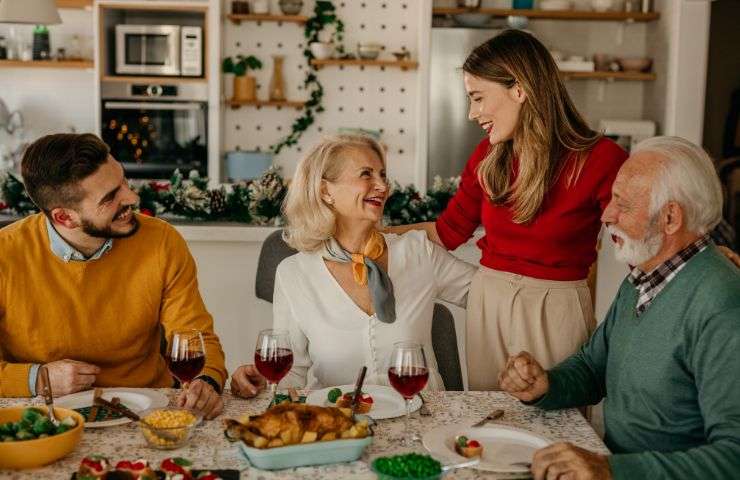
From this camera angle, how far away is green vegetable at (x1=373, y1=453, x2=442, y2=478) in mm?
1456

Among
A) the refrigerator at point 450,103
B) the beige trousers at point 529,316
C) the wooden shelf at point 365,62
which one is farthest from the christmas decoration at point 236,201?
the wooden shelf at point 365,62

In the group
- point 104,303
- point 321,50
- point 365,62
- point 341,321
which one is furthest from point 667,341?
point 321,50

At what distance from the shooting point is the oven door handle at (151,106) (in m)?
6.44

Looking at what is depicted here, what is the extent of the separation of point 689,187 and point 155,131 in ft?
17.2

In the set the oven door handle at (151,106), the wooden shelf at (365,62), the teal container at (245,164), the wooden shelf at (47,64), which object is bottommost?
the teal container at (245,164)

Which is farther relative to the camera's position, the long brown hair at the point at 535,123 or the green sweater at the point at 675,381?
the long brown hair at the point at 535,123

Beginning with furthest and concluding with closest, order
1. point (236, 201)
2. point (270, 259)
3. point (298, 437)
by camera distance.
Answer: point (236, 201) < point (270, 259) < point (298, 437)

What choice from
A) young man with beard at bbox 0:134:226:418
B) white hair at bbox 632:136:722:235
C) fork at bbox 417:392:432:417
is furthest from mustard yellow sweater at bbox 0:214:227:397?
white hair at bbox 632:136:722:235

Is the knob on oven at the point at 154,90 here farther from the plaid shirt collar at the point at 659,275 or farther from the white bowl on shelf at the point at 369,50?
the plaid shirt collar at the point at 659,275

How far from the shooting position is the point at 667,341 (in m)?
1.77

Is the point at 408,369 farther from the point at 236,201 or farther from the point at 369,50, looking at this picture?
the point at 369,50

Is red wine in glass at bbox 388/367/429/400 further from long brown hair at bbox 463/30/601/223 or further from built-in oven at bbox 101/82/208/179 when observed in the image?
built-in oven at bbox 101/82/208/179

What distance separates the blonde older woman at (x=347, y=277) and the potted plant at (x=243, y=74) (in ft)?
14.4

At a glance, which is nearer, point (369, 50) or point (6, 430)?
point (6, 430)
